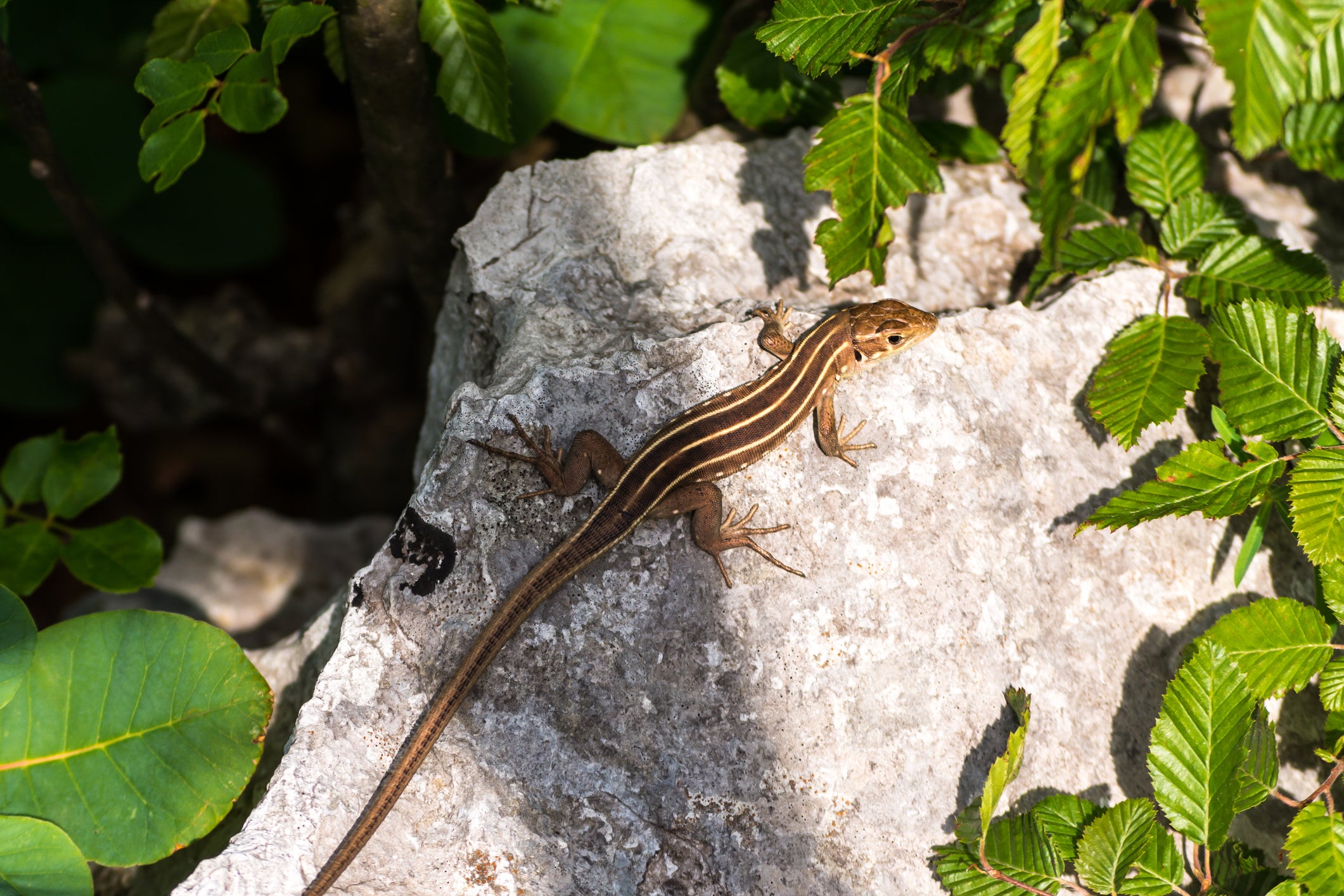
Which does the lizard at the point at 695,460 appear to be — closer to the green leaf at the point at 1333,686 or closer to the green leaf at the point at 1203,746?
the green leaf at the point at 1203,746

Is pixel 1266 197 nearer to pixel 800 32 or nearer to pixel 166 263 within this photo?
pixel 800 32

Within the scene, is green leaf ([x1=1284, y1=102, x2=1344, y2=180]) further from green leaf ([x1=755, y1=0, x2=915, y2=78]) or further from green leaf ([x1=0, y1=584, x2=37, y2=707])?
green leaf ([x1=0, y1=584, x2=37, y2=707])

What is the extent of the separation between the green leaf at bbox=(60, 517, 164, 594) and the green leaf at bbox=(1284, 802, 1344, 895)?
4.12 metres

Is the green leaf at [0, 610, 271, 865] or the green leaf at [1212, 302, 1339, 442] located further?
the green leaf at [1212, 302, 1339, 442]

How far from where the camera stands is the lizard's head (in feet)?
11.4

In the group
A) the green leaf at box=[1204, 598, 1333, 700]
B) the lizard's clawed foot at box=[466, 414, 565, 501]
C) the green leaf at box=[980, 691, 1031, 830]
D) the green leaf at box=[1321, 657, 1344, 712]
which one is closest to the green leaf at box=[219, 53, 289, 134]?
the lizard's clawed foot at box=[466, 414, 565, 501]

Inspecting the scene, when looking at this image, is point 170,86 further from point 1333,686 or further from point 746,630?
point 1333,686

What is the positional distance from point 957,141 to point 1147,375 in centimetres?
159

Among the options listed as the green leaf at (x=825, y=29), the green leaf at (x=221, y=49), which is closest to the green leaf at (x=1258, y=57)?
the green leaf at (x=825, y=29)

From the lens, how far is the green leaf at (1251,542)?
3379 millimetres

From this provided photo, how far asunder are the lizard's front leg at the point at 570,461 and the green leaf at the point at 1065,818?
1.80 m

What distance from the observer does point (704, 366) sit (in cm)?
352

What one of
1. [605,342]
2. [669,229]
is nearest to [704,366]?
[605,342]

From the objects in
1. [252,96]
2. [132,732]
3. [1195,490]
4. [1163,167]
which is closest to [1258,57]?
[1195,490]
